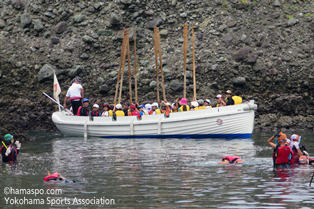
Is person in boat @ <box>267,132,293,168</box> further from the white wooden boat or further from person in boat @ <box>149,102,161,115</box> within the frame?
person in boat @ <box>149,102,161,115</box>

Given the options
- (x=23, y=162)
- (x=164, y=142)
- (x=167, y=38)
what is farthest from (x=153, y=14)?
(x=23, y=162)

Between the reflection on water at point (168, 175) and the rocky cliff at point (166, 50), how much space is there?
960 centimetres

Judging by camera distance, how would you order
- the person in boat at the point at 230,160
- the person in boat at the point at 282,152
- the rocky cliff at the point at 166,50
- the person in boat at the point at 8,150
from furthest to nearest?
the rocky cliff at the point at 166,50 → the person in boat at the point at 8,150 → the person in boat at the point at 230,160 → the person in boat at the point at 282,152

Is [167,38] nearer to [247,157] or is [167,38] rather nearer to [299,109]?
[299,109]

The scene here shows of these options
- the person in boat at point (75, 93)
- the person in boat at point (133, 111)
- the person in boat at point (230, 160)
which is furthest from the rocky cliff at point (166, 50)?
the person in boat at point (230, 160)

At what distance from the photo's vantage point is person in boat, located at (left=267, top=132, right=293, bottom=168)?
25.5 metres

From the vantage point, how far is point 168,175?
82.6ft

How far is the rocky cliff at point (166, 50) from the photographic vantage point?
45125 millimetres

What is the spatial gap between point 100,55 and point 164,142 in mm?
14552

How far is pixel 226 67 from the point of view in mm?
46500

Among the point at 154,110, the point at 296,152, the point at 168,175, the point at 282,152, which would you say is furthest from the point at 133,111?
the point at 282,152

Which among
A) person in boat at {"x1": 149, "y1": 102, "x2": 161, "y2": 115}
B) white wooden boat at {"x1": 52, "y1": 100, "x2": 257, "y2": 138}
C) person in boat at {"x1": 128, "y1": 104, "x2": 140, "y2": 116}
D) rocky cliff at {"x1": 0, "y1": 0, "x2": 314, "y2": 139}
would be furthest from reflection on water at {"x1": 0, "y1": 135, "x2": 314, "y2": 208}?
rocky cliff at {"x1": 0, "y1": 0, "x2": 314, "y2": 139}

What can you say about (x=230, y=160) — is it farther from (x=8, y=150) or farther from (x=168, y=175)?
(x=8, y=150)

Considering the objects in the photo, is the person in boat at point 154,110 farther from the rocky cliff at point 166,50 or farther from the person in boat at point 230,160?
the person in boat at point 230,160
